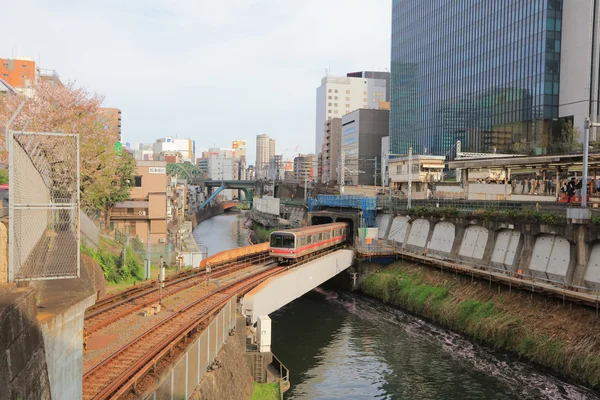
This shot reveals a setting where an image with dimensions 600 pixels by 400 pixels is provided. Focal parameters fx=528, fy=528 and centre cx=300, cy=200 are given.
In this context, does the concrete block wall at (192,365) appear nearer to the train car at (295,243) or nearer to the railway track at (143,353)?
the railway track at (143,353)

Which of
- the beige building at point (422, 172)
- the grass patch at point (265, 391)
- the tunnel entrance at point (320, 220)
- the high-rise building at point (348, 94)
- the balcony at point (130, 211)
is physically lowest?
the grass patch at point (265, 391)

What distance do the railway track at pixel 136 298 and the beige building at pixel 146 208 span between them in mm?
17230

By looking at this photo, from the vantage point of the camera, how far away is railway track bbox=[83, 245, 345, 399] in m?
12.3

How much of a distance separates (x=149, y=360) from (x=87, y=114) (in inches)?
800

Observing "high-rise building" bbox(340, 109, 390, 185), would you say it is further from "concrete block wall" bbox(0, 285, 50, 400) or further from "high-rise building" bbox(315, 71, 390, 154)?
"concrete block wall" bbox(0, 285, 50, 400)

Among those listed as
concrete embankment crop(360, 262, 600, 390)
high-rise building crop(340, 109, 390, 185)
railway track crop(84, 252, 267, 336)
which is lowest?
concrete embankment crop(360, 262, 600, 390)

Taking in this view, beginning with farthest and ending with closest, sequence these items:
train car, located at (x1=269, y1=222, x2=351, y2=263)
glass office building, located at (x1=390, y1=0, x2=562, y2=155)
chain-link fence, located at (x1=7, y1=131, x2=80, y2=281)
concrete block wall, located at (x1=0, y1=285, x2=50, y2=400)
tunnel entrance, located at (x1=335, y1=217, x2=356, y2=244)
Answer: glass office building, located at (x1=390, y1=0, x2=562, y2=155), tunnel entrance, located at (x1=335, y1=217, x2=356, y2=244), train car, located at (x1=269, y1=222, x2=351, y2=263), chain-link fence, located at (x1=7, y1=131, x2=80, y2=281), concrete block wall, located at (x1=0, y1=285, x2=50, y2=400)

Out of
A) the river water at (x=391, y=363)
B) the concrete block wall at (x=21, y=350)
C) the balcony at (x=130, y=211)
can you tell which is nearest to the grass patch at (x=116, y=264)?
the river water at (x=391, y=363)

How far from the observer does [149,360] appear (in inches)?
559

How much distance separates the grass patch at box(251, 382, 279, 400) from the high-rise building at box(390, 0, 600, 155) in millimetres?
49740

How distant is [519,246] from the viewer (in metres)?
29.3

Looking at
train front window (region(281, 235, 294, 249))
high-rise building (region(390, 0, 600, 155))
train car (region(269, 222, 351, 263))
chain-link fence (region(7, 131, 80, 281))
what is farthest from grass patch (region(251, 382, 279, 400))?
high-rise building (region(390, 0, 600, 155))

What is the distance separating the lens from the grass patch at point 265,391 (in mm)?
18562

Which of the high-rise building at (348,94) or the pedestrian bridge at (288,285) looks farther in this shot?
the high-rise building at (348,94)
